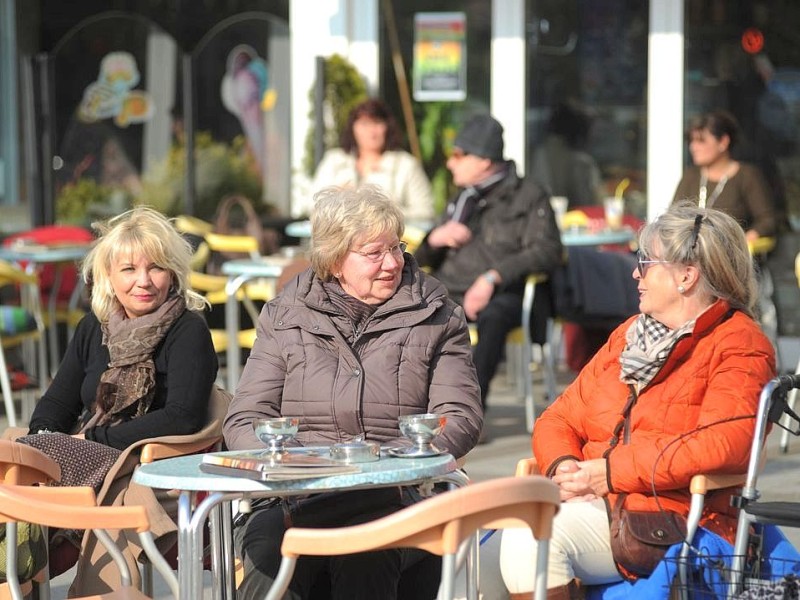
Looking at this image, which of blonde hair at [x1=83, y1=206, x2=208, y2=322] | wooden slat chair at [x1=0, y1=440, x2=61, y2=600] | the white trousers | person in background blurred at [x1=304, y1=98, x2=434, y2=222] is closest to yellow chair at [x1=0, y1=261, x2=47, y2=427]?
person in background blurred at [x1=304, y1=98, x2=434, y2=222]

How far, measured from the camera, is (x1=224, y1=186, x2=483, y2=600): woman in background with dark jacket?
3.97 m

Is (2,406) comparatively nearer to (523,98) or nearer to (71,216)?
(71,216)

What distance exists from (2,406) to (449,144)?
137 inches

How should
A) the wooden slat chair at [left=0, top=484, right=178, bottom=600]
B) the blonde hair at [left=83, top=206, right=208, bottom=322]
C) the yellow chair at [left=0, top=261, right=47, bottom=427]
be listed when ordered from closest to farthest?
the wooden slat chair at [left=0, top=484, right=178, bottom=600] → the blonde hair at [left=83, top=206, right=208, bottom=322] → the yellow chair at [left=0, top=261, right=47, bottom=427]

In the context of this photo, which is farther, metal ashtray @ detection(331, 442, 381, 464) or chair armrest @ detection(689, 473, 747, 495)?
chair armrest @ detection(689, 473, 747, 495)

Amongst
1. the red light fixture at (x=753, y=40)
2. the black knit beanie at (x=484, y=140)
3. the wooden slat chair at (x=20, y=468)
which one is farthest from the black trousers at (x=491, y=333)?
the wooden slat chair at (x=20, y=468)

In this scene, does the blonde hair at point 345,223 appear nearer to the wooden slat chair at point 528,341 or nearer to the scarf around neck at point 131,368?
the scarf around neck at point 131,368

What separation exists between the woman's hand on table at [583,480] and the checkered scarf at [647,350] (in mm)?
246

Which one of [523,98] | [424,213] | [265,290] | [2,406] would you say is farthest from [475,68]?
[2,406]

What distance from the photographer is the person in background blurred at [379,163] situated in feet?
30.2

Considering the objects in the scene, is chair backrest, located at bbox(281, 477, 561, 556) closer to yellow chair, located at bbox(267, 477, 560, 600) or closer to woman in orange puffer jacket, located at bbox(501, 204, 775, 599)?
yellow chair, located at bbox(267, 477, 560, 600)

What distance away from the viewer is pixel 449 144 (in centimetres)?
1029

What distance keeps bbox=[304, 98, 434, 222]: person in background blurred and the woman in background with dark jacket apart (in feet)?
16.0

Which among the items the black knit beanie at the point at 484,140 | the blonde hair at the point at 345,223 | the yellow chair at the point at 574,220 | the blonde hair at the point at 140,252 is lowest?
the yellow chair at the point at 574,220
